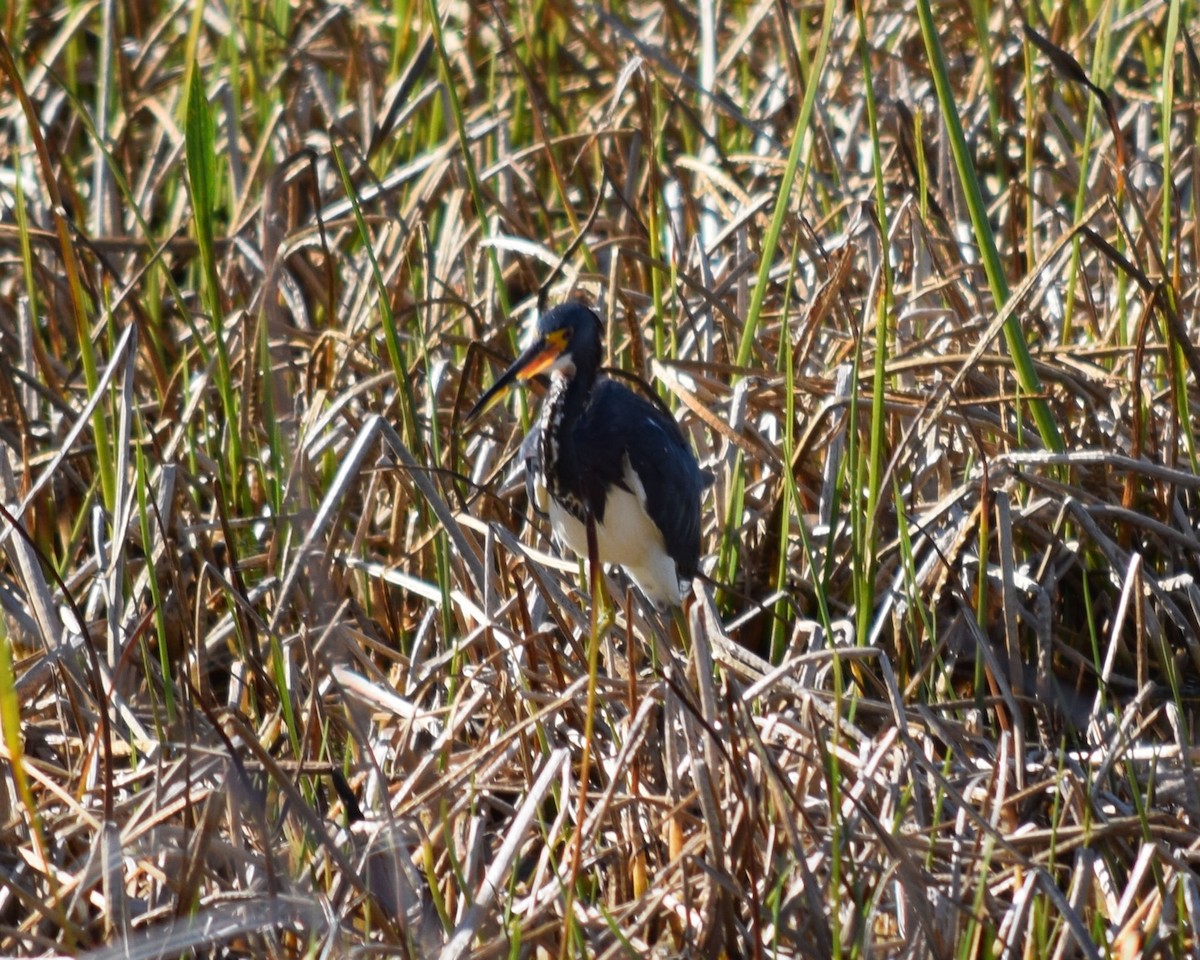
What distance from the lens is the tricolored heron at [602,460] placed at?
9.47 ft

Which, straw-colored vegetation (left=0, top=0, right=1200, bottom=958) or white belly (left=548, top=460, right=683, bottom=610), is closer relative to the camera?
straw-colored vegetation (left=0, top=0, right=1200, bottom=958)

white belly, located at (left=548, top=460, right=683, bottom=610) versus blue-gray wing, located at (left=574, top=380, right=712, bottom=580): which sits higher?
blue-gray wing, located at (left=574, top=380, right=712, bottom=580)

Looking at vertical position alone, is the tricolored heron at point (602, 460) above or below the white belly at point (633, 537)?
above

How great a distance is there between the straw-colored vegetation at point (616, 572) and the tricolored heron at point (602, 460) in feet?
0.29

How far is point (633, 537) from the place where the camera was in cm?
305

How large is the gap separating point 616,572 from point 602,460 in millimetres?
365

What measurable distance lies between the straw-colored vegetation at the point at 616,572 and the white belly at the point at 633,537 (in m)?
0.09

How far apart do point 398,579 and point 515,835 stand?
0.84m

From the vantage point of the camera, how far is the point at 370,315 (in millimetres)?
3420

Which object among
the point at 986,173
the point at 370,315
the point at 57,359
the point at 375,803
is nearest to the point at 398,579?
the point at 375,803

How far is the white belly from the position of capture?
297cm

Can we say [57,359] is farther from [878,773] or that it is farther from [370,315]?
[878,773]

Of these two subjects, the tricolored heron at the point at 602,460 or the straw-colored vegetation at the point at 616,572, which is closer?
the straw-colored vegetation at the point at 616,572

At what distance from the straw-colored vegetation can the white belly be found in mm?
90
